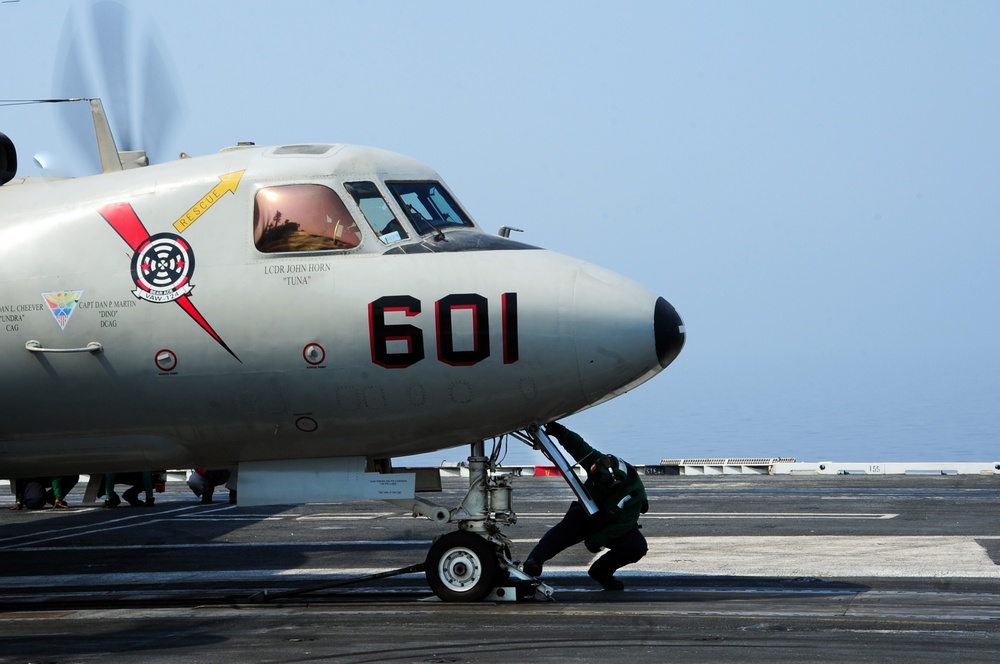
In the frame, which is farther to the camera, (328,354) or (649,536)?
(649,536)

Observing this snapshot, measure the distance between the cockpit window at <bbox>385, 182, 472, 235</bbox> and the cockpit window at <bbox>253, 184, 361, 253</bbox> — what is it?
59cm

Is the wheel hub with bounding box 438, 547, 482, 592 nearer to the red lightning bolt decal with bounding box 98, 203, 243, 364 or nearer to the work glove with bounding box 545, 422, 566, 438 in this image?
the work glove with bounding box 545, 422, 566, 438

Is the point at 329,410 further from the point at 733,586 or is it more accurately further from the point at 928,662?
the point at 928,662

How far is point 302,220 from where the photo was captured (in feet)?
39.3

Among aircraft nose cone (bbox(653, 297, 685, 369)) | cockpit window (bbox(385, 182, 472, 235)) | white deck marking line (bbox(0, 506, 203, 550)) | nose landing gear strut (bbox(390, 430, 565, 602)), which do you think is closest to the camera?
aircraft nose cone (bbox(653, 297, 685, 369))

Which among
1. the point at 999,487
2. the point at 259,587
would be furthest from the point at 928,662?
the point at 999,487

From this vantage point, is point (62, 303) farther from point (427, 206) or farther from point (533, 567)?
point (533, 567)

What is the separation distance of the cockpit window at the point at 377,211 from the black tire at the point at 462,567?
3.02 meters

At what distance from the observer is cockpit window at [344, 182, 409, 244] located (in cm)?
1196

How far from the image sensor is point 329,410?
1192 centimetres

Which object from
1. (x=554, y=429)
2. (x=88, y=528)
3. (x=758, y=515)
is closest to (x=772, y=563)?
(x=554, y=429)

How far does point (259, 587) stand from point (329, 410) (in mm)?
3255

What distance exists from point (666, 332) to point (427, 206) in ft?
9.15

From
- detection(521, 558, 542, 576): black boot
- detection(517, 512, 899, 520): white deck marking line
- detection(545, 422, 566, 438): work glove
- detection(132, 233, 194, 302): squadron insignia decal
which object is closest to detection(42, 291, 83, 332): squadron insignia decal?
detection(132, 233, 194, 302): squadron insignia decal
